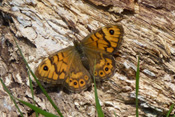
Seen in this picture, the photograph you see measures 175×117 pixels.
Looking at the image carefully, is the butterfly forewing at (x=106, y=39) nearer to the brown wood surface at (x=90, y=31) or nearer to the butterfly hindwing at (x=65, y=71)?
the brown wood surface at (x=90, y=31)

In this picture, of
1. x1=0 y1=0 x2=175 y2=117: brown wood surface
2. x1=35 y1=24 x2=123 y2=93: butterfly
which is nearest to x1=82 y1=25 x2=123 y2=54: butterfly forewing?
x1=35 y1=24 x2=123 y2=93: butterfly

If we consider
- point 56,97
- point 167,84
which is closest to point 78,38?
point 56,97

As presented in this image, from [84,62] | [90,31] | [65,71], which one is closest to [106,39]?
[90,31]

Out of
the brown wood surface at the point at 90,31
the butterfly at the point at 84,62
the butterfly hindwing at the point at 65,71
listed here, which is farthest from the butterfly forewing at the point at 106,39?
the butterfly hindwing at the point at 65,71

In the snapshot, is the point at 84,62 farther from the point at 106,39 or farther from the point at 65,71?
the point at 106,39

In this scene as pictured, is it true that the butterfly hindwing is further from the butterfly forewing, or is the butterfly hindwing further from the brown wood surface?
the butterfly forewing

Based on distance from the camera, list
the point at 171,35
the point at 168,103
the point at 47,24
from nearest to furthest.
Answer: the point at 168,103 < the point at 171,35 < the point at 47,24

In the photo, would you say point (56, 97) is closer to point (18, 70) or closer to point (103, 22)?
point (18, 70)
